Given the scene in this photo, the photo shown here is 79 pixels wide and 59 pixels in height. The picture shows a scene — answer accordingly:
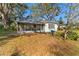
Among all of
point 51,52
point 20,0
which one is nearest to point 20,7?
point 20,0

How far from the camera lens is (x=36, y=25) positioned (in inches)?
196

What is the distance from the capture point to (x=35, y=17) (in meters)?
4.97

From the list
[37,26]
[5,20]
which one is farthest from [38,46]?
[5,20]

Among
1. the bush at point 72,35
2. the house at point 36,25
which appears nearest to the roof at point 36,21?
the house at point 36,25

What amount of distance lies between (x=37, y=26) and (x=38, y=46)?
34 cm

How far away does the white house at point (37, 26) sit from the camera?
4938 millimetres

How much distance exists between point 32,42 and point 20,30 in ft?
0.95

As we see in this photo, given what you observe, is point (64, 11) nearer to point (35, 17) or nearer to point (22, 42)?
point (35, 17)

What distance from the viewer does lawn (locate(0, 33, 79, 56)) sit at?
4.90m

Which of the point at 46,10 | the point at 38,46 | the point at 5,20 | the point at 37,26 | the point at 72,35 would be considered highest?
the point at 46,10

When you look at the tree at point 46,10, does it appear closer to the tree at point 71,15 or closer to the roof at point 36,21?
the roof at point 36,21

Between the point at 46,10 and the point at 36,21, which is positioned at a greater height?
the point at 46,10

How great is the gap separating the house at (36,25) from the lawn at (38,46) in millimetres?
102

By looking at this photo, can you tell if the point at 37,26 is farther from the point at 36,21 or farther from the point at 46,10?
the point at 46,10
